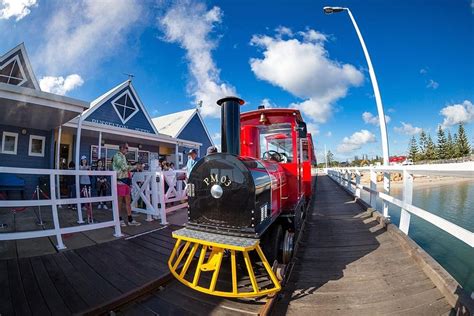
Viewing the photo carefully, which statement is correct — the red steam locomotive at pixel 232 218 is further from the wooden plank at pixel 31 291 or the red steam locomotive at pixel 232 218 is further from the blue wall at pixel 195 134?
the blue wall at pixel 195 134

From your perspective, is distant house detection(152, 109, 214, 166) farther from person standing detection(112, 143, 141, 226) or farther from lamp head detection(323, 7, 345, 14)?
lamp head detection(323, 7, 345, 14)

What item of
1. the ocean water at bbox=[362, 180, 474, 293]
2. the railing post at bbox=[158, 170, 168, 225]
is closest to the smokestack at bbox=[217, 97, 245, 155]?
the railing post at bbox=[158, 170, 168, 225]

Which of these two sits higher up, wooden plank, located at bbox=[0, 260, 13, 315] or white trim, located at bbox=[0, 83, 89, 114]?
white trim, located at bbox=[0, 83, 89, 114]

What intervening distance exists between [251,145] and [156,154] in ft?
34.5

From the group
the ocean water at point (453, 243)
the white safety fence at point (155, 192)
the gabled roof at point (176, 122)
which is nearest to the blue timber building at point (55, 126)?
the gabled roof at point (176, 122)

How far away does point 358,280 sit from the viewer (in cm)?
251

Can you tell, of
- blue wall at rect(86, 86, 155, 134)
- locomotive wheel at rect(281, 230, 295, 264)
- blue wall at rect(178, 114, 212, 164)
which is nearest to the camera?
locomotive wheel at rect(281, 230, 295, 264)

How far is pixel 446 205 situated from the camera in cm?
659

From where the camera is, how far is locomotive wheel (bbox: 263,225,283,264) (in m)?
2.79

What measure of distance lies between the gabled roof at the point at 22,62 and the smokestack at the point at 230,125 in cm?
1149

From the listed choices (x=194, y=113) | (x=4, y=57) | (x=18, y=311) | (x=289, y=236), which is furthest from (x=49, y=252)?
(x=194, y=113)

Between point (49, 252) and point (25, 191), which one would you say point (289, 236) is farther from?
point (25, 191)

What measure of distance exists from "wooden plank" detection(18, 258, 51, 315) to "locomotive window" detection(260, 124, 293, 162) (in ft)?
11.5

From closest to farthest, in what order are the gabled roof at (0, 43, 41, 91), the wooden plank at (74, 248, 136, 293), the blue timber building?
the wooden plank at (74, 248, 136, 293), the blue timber building, the gabled roof at (0, 43, 41, 91)
